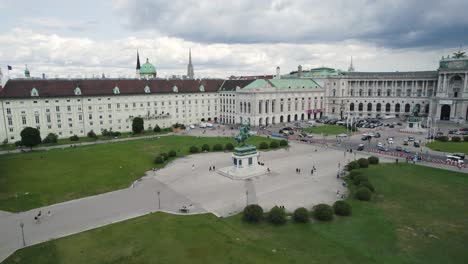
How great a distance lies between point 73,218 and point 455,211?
142 ft

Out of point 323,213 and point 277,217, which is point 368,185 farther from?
point 277,217

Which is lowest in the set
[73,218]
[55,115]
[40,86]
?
[73,218]

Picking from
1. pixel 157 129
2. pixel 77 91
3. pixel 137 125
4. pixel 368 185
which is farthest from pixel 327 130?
pixel 77 91

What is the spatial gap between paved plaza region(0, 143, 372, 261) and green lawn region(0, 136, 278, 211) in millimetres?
2778

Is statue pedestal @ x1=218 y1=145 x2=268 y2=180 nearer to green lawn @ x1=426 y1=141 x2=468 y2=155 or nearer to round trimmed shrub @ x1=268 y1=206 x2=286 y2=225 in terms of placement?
round trimmed shrub @ x1=268 y1=206 x2=286 y2=225

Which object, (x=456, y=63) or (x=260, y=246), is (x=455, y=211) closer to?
(x=260, y=246)

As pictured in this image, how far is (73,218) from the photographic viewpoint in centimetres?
3472

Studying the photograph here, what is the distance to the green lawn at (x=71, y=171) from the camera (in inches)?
1641

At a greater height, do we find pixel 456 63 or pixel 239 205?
pixel 456 63

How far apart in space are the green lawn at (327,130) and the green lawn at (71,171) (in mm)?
37634

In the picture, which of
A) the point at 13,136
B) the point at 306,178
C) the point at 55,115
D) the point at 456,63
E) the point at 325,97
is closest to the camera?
the point at 306,178

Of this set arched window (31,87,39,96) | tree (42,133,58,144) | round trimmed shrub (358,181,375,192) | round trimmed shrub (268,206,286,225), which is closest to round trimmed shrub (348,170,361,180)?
round trimmed shrub (358,181,375,192)

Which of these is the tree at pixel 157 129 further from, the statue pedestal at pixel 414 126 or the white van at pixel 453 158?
the white van at pixel 453 158

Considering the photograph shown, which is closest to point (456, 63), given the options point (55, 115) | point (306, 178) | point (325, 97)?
point (325, 97)
